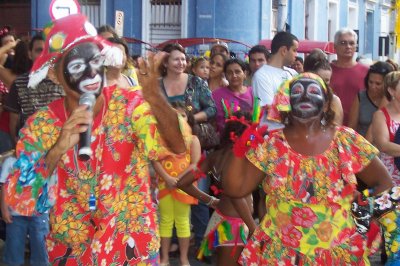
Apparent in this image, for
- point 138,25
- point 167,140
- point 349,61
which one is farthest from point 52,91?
point 138,25

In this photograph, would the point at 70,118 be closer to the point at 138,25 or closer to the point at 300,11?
the point at 138,25

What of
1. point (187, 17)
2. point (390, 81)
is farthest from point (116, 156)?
point (187, 17)

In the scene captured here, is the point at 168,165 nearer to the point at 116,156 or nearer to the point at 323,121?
the point at 323,121

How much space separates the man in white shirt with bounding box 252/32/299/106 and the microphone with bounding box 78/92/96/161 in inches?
146

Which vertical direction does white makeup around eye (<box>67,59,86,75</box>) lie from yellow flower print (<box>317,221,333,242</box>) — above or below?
above

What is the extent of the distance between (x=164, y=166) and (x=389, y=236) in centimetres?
263

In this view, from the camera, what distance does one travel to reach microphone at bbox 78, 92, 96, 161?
3438mm

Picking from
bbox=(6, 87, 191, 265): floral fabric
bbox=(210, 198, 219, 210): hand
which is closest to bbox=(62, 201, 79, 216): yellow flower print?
bbox=(6, 87, 191, 265): floral fabric

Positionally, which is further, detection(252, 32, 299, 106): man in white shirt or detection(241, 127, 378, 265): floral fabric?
detection(252, 32, 299, 106): man in white shirt

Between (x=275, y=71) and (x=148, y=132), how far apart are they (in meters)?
3.86

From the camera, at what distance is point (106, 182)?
374 cm

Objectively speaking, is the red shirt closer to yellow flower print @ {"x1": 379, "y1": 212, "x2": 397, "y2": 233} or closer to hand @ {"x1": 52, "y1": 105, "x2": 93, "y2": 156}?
yellow flower print @ {"x1": 379, "y1": 212, "x2": 397, "y2": 233}

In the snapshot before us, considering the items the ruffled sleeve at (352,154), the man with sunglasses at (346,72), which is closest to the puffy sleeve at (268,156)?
the ruffled sleeve at (352,154)

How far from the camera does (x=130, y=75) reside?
603 centimetres
